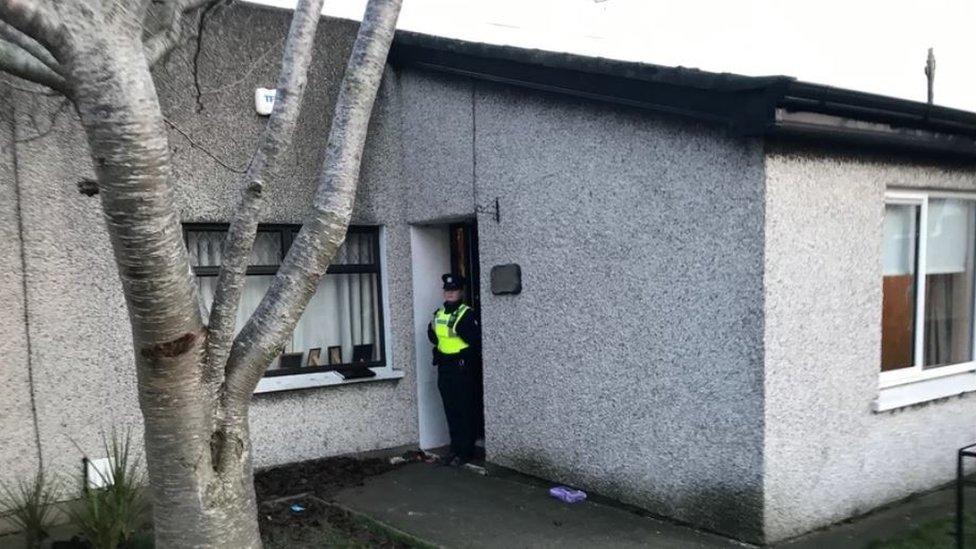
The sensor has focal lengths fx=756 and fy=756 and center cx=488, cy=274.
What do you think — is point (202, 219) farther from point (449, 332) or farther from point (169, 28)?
point (449, 332)

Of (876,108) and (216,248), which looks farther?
(216,248)

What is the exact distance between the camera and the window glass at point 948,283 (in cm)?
580

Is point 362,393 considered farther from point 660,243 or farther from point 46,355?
point 660,243

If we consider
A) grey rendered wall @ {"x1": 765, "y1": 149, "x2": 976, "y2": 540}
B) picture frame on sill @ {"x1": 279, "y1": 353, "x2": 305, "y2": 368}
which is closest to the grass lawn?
grey rendered wall @ {"x1": 765, "y1": 149, "x2": 976, "y2": 540}

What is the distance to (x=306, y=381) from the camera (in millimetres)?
6648

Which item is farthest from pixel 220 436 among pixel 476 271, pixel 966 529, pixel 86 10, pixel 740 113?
pixel 966 529

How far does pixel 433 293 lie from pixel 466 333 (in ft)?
2.85

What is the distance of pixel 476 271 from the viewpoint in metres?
7.38

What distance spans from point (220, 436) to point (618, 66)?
10.9 feet

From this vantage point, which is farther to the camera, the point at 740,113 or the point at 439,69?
the point at 439,69

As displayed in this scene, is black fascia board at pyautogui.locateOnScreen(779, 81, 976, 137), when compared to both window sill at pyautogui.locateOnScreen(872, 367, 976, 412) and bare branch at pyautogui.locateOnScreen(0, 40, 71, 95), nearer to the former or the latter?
window sill at pyautogui.locateOnScreen(872, 367, 976, 412)

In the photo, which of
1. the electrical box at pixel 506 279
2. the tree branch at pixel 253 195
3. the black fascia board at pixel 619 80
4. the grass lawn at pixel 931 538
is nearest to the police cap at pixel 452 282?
the electrical box at pixel 506 279

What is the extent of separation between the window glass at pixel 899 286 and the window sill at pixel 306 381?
4146 mm

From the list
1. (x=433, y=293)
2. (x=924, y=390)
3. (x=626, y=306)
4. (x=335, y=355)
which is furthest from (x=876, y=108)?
(x=335, y=355)
